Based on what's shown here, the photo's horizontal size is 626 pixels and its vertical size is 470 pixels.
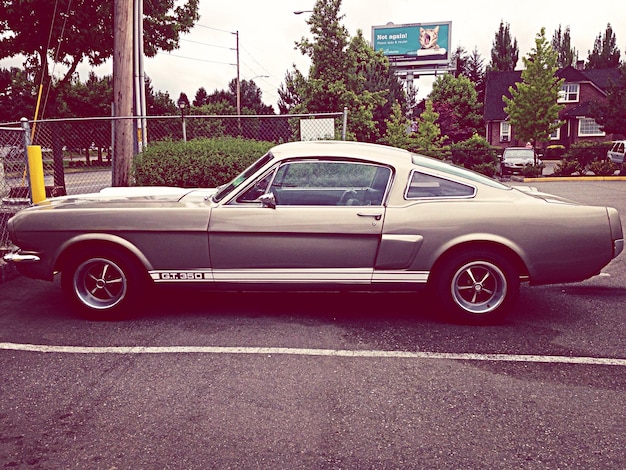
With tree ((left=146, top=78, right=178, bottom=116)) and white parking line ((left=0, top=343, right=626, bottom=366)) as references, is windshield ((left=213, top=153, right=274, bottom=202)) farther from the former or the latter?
tree ((left=146, top=78, right=178, bottom=116))

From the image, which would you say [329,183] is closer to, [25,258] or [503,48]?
[25,258]

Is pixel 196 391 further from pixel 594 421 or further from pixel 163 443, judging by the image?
pixel 594 421

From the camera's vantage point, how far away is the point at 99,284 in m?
5.06

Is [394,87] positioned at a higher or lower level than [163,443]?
higher

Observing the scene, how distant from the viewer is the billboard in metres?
68.6

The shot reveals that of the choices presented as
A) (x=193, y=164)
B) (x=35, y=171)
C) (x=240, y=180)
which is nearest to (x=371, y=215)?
(x=240, y=180)

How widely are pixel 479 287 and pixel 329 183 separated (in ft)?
4.96

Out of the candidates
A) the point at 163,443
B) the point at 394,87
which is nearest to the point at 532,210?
the point at 163,443

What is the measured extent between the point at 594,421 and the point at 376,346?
1605 millimetres

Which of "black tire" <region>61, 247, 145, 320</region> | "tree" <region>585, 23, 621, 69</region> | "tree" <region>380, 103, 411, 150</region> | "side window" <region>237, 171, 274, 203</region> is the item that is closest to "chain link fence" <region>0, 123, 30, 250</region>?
"black tire" <region>61, 247, 145, 320</region>

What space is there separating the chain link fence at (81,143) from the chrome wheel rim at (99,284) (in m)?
3.18

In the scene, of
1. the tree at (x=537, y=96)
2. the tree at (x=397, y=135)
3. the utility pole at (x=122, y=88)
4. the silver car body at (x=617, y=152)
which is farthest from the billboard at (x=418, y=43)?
the utility pole at (x=122, y=88)

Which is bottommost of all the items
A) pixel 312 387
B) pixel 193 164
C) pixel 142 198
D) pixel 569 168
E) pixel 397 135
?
pixel 312 387

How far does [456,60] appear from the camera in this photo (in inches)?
2776
